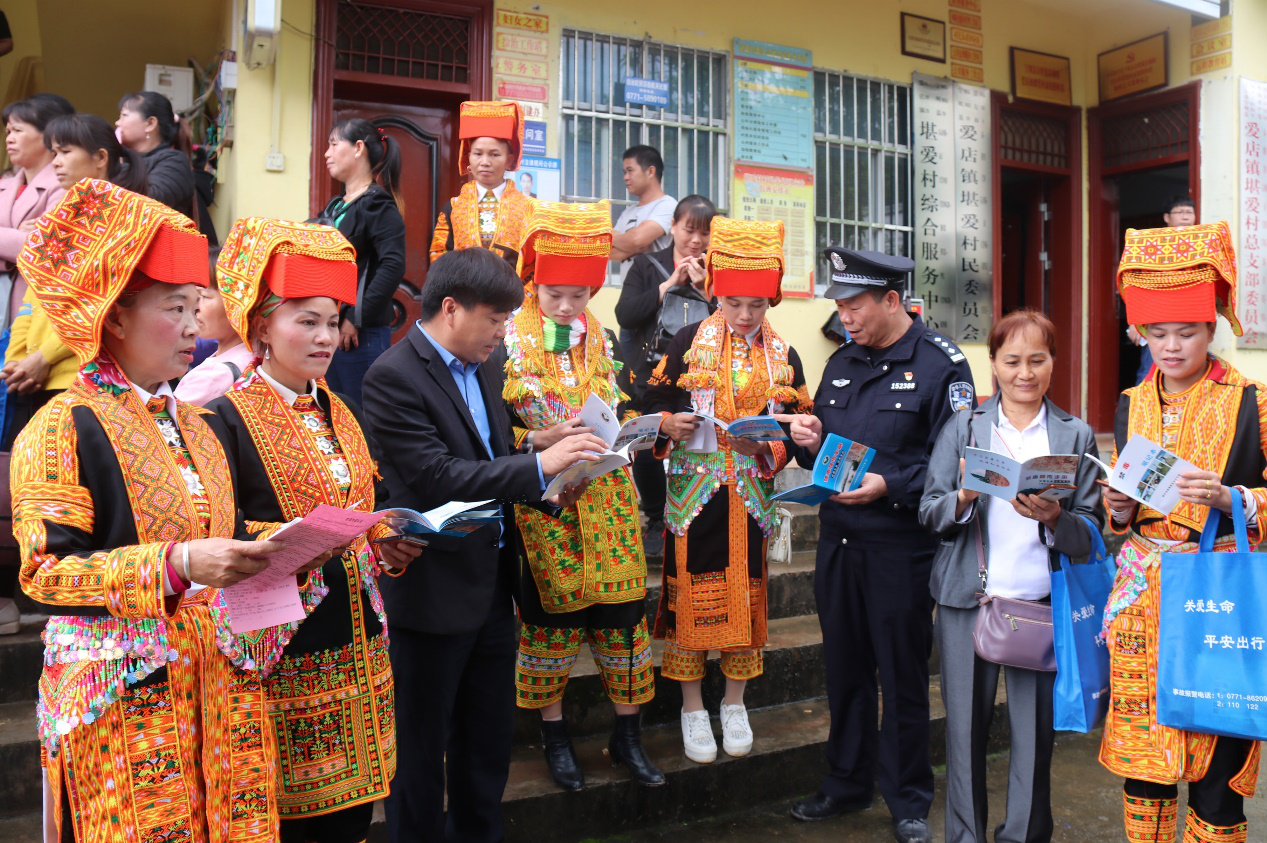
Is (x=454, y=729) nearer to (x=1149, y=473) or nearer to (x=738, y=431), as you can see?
(x=738, y=431)

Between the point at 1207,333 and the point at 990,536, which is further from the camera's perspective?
the point at 990,536

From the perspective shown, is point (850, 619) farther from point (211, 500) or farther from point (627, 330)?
point (211, 500)

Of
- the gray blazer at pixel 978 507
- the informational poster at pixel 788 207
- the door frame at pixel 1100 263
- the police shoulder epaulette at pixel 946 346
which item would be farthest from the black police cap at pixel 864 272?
the door frame at pixel 1100 263

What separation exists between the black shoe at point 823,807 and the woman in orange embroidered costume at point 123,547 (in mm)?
2322

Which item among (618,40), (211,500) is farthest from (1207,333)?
(618,40)

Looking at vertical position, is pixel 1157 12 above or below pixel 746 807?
above

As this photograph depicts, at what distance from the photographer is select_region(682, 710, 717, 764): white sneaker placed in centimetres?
360

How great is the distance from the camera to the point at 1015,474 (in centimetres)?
263

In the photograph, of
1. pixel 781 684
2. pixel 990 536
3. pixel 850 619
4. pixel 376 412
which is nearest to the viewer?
pixel 376 412

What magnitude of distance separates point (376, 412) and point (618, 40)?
4555 millimetres

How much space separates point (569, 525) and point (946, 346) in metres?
1.48

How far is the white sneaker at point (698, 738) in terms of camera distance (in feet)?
11.8

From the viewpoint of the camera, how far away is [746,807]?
3766 mm

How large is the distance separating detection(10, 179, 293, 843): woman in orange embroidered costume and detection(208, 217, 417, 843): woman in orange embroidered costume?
25 centimetres
